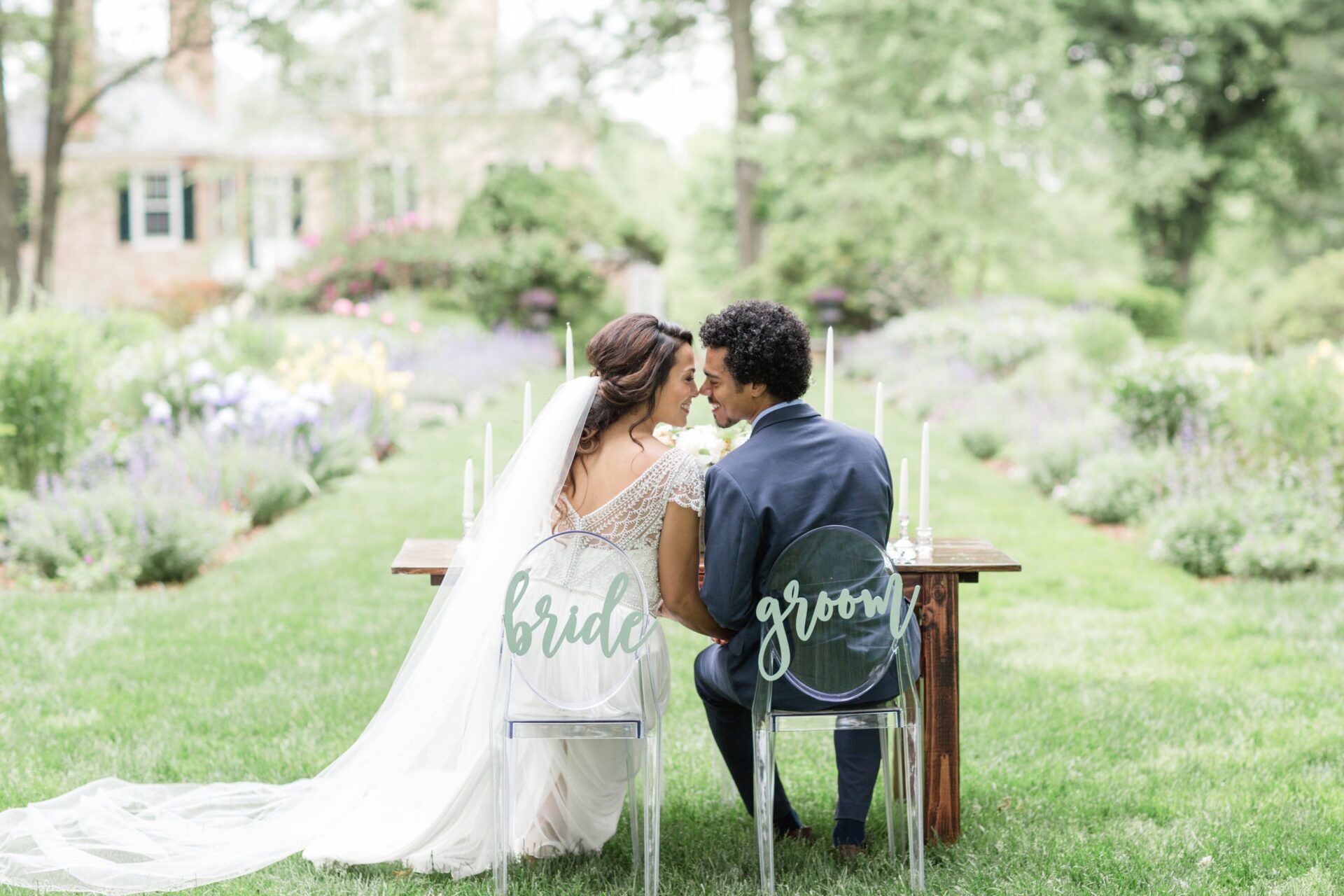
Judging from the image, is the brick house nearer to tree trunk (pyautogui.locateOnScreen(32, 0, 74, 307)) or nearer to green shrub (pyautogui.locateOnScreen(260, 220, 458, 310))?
green shrub (pyautogui.locateOnScreen(260, 220, 458, 310))

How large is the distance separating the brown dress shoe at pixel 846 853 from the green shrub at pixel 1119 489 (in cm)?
540

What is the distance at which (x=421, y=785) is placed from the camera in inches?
144

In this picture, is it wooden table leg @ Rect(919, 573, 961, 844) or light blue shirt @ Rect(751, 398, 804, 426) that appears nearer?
light blue shirt @ Rect(751, 398, 804, 426)

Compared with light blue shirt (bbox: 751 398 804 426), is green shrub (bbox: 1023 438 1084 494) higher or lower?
lower

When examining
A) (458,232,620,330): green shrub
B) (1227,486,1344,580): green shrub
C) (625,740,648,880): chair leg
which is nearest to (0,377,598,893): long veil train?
(625,740,648,880): chair leg

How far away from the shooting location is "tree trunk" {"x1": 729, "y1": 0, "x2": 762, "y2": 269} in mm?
21062

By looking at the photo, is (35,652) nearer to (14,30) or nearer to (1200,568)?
(1200,568)

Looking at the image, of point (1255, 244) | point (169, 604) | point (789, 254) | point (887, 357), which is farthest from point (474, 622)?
point (1255, 244)

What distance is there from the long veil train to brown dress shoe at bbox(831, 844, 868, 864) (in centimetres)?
89

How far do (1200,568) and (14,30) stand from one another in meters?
14.9

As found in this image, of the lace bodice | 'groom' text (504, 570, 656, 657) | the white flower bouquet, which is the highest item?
the white flower bouquet

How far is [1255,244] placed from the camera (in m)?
31.2

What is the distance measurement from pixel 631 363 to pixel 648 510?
41 centimetres

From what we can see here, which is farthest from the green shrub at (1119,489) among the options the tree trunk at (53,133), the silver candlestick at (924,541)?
the tree trunk at (53,133)
